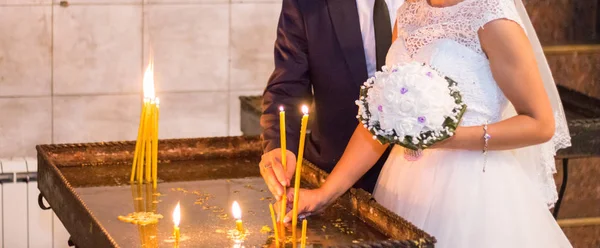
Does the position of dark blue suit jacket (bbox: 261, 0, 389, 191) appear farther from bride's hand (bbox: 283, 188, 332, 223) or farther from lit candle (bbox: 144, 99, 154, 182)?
bride's hand (bbox: 283, 188, 332, 223)

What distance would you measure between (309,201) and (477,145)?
1.47ft

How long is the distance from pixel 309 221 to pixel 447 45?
615 mm

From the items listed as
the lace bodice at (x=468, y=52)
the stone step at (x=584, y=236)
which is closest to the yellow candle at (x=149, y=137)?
the lace bodice at (x=468, y=52)

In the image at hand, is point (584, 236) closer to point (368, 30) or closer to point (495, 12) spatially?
point (368, 30)

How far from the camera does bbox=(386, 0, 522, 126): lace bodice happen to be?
8.68 feet

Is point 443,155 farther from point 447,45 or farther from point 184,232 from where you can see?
point 184,232

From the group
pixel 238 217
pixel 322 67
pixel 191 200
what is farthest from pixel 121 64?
pixel 238 217

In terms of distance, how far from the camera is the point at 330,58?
328cm

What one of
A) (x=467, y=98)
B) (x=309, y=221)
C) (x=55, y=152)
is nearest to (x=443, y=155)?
(x=467, y=98)

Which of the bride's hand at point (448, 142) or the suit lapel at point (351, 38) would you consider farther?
the suit lapel at point (351, 38)

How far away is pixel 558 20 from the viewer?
16.1 feet

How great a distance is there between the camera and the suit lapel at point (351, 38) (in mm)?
3244

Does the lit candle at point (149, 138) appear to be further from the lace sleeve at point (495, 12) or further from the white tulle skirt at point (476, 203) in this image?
the lace sleeve at point (495, 12)

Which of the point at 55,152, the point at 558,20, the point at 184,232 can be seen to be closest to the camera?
the point at 184,232
